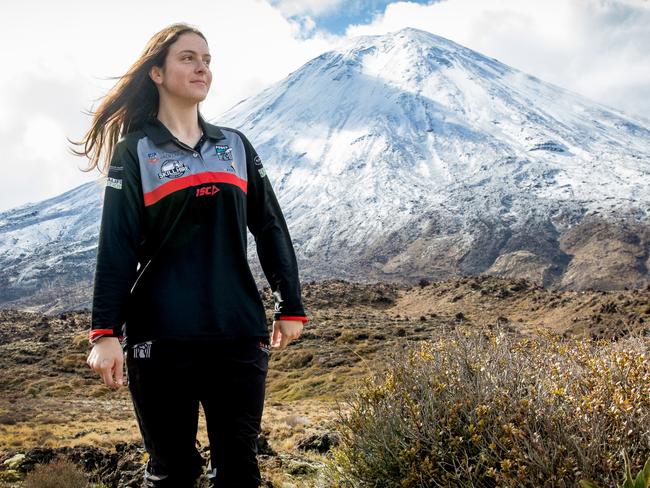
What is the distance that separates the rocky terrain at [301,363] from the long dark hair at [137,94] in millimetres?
1874

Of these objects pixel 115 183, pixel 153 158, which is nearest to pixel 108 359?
pixel 115 183

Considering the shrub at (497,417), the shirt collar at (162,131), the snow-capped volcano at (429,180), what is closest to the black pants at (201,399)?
the shirt collar at (162,131)

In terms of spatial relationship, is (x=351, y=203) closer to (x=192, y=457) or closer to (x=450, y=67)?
(x=450, y=67)

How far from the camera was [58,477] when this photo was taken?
4730 mm

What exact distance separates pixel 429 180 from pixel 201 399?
4171 inches

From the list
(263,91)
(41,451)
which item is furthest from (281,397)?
(263,91)

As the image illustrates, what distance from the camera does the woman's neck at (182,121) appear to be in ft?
8.44

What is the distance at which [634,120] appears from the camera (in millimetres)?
142375

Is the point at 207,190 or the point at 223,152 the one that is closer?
the point at 207,190

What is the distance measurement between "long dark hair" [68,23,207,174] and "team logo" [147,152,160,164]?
11.1 inches

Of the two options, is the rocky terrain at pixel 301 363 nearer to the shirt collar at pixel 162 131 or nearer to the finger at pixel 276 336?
the finger at pixel 276 336

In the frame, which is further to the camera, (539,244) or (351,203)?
(351,203)

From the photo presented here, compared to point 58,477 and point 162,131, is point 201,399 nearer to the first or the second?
point 162,131

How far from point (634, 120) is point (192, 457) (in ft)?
533
